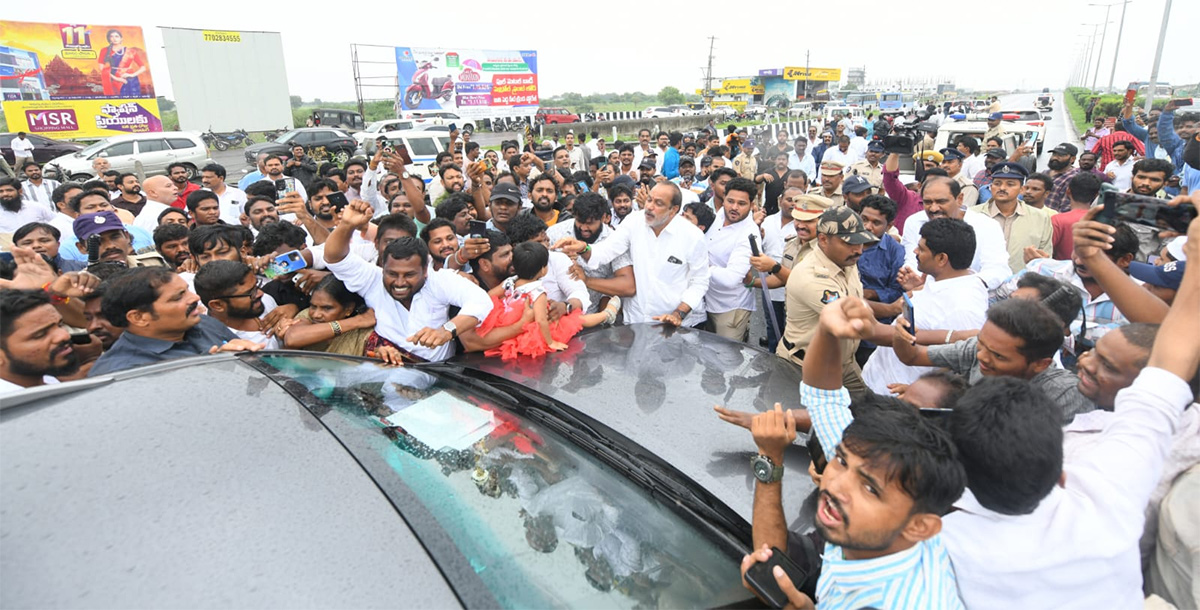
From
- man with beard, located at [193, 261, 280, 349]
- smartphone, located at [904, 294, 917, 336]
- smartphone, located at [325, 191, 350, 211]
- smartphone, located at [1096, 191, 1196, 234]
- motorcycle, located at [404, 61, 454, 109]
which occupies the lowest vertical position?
smartphone, located at [904, 294, 917, 336]

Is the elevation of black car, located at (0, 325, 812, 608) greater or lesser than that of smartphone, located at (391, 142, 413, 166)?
lesser

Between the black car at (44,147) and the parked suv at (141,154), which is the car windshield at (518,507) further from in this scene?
the black car at (44,147)

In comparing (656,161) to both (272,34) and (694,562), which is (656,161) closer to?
(694,562)

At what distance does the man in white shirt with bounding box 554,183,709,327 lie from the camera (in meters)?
3.98

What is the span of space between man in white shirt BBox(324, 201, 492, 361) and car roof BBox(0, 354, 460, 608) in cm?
143

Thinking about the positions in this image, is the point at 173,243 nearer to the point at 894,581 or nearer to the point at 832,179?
the point at 894,581

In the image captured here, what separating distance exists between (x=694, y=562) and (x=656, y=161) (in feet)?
33.9

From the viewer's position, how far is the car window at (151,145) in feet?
60.4

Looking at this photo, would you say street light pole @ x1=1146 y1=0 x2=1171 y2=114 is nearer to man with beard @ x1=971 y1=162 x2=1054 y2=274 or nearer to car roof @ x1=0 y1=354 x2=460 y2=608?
man with beard @ x1=971 y1=162 x2=1054 y2=274

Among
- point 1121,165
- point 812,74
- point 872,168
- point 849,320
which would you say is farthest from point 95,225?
point 812,74

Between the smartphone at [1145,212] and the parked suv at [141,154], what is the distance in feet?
65.7

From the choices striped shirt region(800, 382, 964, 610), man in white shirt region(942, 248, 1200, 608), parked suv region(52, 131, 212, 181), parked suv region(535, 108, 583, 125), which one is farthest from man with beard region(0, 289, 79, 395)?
parked suv region(535, 108, 583, 125)

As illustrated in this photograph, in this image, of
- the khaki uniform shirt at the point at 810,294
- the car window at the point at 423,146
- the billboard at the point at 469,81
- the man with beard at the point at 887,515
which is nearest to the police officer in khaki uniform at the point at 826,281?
the khaki uniform shirt at the point at 810,294

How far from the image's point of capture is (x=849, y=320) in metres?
1.76
